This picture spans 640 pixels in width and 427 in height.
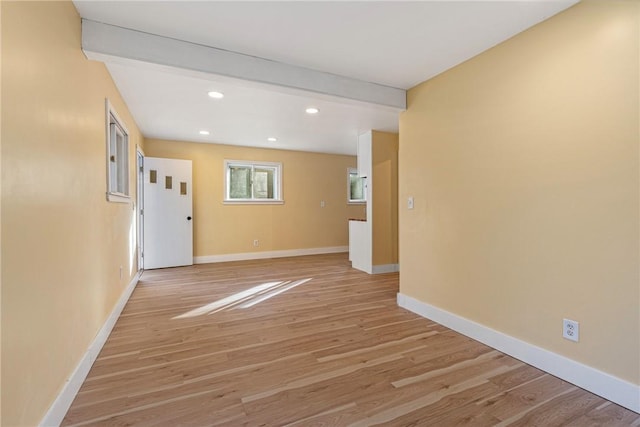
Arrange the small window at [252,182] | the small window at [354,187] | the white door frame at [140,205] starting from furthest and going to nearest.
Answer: the small window at [354,187] → the small window at [252,182] → the white door frame at [140,205]

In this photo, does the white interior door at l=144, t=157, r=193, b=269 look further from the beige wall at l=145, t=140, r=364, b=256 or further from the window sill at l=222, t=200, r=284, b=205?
the window sill at l=222, t=200, r=284, b=205

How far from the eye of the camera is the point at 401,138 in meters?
3.17

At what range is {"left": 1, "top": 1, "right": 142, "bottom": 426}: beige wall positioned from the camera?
1.09 metres

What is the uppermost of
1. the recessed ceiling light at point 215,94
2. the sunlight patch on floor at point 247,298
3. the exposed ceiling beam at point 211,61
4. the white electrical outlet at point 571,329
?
the recessed ceiling light at point 215,94

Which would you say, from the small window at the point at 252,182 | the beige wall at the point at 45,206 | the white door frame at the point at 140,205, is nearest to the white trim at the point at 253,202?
the small window at the point at 252,182

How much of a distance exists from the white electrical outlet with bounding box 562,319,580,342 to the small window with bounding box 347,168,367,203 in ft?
17.3

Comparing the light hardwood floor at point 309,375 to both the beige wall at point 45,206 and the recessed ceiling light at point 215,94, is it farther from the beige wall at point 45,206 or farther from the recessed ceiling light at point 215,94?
the recessed ceiling light at point 215,94

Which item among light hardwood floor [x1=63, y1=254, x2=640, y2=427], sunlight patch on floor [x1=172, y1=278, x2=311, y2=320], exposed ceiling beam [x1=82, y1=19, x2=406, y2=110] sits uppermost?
exposed ceiling beam [x1=82, y1=19, x2=406, y2=110]

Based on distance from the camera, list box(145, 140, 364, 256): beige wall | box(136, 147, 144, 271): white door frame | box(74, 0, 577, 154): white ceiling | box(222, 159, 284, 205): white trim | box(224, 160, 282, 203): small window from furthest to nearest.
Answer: box(224, 160, 282, 203): small window, box(222, 159, 284, 205): white trim, box(145, 140, 364, 256): beige wall, box(136, 147, 144, 271): white door frame, box(74, 0, 577, 154): white ceiling

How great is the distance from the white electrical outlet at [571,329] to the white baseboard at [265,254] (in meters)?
4.97

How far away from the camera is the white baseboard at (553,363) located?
1595 millimetres

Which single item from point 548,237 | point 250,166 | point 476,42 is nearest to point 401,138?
point 476,42

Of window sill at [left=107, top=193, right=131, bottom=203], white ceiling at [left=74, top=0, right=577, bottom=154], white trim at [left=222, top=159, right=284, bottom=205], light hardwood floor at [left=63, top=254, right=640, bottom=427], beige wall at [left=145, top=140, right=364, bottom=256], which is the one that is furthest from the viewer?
white trim at [left=222, top=159, right=284, bottom=205]

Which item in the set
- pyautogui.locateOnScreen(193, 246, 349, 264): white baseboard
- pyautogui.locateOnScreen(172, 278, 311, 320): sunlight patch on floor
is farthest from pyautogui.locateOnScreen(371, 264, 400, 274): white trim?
pyautogui.locateOnScreen(193, 246, 349, 264): white baseboard
